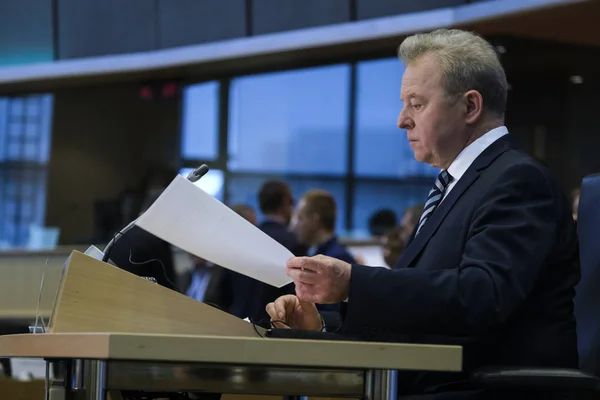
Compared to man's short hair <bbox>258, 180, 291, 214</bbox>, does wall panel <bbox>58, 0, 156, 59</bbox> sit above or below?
above

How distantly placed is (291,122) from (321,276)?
851cm

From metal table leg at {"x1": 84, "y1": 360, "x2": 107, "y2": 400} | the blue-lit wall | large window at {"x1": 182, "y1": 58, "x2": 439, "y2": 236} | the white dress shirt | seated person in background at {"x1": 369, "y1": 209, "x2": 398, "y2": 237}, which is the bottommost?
metal table leg at {"x1": 84, "y1": 360, "x2": 107, "y2": 400}

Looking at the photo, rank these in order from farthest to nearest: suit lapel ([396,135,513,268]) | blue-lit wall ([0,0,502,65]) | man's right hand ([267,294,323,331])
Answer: blue-lit wall ([0,0,502,65]) < man's right hand ([267,294,323,331]) < suit lapel ([396,135,513,268])

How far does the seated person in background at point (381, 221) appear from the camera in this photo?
964cm

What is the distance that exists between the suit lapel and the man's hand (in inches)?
15.7

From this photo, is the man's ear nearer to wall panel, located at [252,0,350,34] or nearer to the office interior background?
the office interior background

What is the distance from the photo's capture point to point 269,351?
63.9 inches

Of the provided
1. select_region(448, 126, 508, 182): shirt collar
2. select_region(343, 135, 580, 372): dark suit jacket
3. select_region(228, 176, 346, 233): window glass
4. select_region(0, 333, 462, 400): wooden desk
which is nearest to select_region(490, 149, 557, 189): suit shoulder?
select_region(343, 135, 580, 372): dark suit jacket

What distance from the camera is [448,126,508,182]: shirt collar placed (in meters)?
2.46

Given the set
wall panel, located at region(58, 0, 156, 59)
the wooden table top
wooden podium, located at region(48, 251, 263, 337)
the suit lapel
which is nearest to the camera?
the wooden table top

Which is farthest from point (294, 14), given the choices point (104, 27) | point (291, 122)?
point (104, 27)

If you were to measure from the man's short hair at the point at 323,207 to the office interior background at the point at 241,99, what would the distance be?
2529 millimetres

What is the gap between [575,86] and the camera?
8.93 meters

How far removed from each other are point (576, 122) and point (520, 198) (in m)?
7.00
